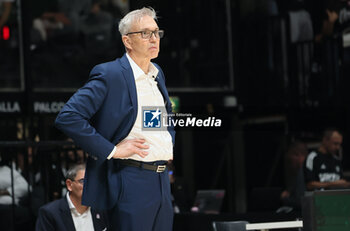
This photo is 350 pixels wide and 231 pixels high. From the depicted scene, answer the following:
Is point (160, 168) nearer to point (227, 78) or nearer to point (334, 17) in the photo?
point (334, 17)

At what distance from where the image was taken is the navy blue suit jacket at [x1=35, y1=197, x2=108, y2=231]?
597cm

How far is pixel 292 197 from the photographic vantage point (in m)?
9.09

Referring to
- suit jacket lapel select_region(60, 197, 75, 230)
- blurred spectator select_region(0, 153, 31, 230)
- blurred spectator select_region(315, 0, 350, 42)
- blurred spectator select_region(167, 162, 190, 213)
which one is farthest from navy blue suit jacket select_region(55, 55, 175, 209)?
blurred spectator select_region(315, 0, 350, 42)

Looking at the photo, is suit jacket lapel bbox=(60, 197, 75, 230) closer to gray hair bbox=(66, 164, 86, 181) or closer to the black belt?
gray hair bbox=(66, 164, 86, 181)

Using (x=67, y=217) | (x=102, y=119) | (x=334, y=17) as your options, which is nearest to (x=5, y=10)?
(x=334, y=17)

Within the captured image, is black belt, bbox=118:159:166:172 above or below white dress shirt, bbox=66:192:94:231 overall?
above

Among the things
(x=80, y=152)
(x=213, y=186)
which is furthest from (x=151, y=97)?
(x=213, y=186)

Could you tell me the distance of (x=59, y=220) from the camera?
600 cm

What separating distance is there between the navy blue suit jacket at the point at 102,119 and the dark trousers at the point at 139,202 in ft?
0.16

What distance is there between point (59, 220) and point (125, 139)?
90.5 inches

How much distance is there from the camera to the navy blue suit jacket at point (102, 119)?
3.77 m

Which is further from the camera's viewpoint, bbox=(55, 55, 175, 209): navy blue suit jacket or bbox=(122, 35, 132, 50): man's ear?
bbox=(122, 35, 132, 50): man's ear

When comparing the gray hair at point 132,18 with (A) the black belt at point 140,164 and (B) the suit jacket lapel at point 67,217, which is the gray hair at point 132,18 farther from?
(B) the suit jacket lapel at point 67,217

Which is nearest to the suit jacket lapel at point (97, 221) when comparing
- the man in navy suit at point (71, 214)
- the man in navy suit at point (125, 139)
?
the man in navy suit at point (71, 214)
